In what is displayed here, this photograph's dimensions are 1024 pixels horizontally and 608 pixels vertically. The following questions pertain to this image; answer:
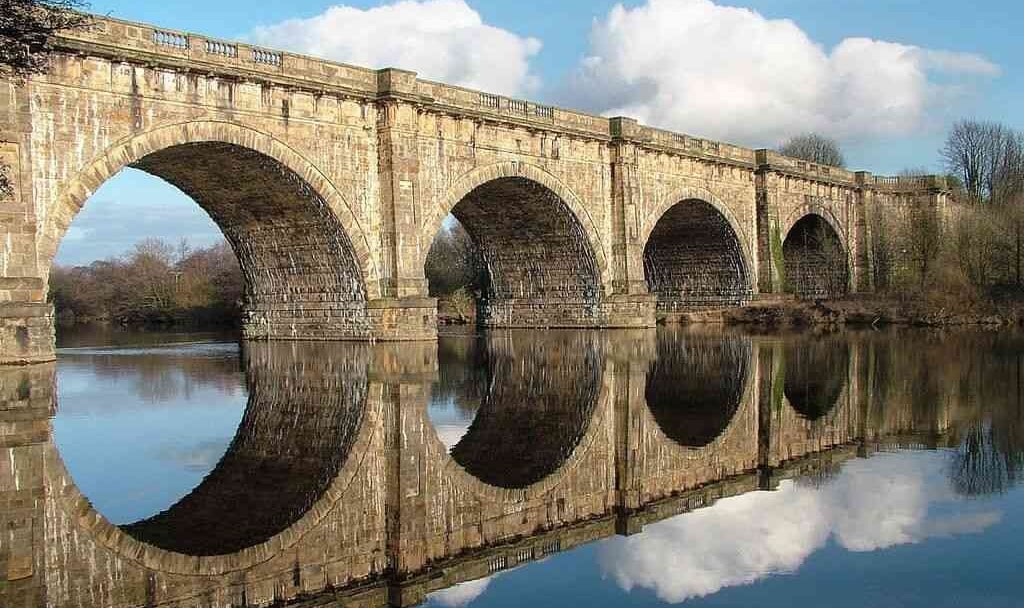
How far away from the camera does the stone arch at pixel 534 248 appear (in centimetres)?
3997

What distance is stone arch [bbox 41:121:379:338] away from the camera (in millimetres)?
26594

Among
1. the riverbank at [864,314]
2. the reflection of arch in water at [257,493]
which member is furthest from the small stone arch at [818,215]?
the reflection of arch in water at [257,493]

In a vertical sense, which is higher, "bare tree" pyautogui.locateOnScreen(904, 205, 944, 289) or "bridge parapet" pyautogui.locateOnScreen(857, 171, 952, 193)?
"bridge parapet" pyautogui.locateOnScreen(857, 171, 952, 193)

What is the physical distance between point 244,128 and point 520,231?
57.5ft

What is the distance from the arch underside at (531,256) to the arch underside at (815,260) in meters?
22.0

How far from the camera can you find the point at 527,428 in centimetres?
1401

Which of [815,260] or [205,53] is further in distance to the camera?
[815,260]

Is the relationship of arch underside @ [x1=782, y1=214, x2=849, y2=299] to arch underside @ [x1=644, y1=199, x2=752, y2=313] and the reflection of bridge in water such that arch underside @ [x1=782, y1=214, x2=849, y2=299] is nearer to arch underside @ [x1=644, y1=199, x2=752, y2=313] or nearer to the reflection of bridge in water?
arch underside @ [x1=644, y1=199, x2=752, y2=313]

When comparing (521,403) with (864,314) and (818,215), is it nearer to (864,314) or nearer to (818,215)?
(864,314)

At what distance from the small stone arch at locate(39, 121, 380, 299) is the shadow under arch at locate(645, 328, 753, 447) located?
1009 cm

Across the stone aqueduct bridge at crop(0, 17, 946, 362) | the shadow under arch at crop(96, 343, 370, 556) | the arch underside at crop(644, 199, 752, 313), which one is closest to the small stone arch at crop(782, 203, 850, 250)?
the stone aqueduct bridge at crop(0, 17, 946, 362)

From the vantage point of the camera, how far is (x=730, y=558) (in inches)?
304

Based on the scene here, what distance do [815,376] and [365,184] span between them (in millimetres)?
16058

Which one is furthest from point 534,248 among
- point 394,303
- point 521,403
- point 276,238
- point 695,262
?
point 521,403
